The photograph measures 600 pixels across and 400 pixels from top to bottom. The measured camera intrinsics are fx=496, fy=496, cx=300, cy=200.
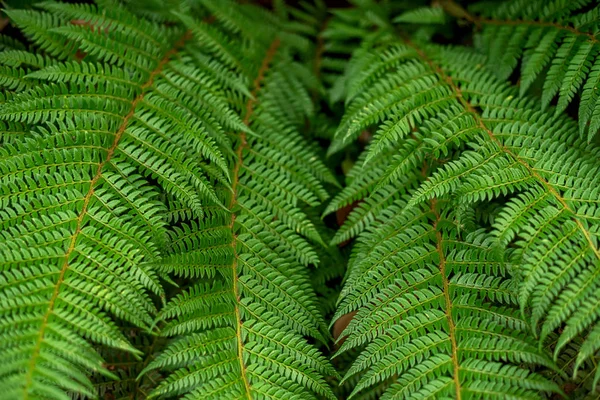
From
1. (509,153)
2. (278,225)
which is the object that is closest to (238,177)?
(278,225)

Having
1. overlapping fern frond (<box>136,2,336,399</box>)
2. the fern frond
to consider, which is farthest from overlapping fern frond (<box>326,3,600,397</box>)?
the fern frond

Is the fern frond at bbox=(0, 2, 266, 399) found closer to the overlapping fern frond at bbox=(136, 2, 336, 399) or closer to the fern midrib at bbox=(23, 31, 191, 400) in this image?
the fern midrib at bbox=(23, 31, 191, 400)

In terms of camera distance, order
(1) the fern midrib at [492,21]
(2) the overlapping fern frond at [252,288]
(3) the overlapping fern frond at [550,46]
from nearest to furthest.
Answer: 1. (2) the overlapping fern frond at [252,288]
2. (3) the overlapping fern frond at [550,46]
3. (1) the fern midrib at [492,21]

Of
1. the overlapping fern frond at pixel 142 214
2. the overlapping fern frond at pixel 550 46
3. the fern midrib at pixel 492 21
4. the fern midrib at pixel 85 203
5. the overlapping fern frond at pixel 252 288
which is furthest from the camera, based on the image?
the fern midrib at pixel 492 21

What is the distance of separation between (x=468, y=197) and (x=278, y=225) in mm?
861

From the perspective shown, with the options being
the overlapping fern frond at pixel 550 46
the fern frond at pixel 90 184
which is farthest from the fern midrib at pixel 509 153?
the fern frond at pixel 90 184

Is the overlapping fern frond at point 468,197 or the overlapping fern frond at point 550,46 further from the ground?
the overlapping fern frond at point 550,46

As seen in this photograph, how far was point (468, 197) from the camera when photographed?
194 cm

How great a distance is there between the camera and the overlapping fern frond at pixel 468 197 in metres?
1.74

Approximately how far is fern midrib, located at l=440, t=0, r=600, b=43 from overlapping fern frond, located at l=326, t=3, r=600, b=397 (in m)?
0.29

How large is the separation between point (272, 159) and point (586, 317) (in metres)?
1.47

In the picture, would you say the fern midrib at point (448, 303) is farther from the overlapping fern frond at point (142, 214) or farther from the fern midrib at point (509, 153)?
the overlapping fern frond at point (142, 214)

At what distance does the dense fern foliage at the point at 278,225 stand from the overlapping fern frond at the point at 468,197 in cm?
1

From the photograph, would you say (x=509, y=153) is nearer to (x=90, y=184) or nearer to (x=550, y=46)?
(x=550, y=46)
